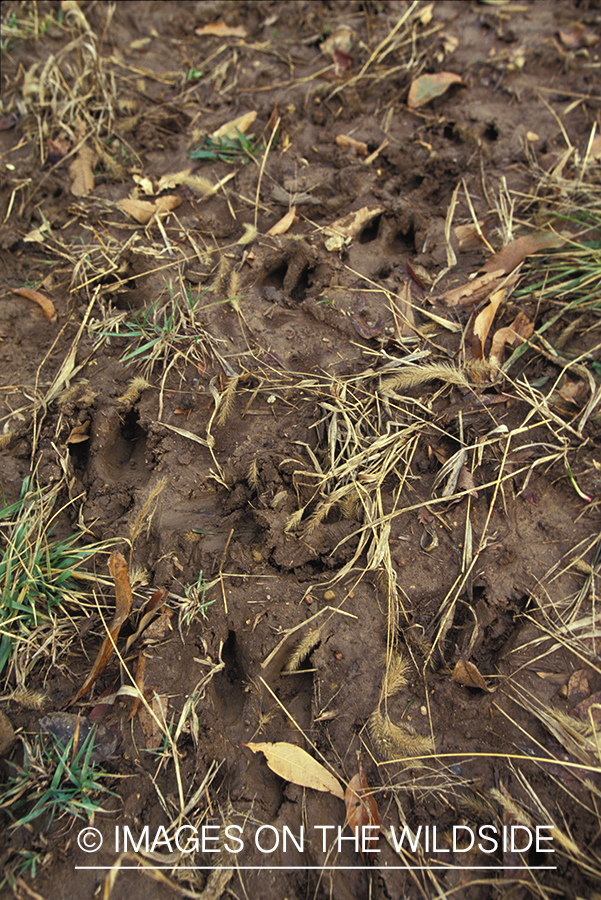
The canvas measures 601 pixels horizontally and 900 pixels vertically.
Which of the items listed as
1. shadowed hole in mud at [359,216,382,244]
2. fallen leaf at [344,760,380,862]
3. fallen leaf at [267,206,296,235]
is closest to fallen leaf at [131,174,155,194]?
fallen leaf at [267,206,296,235]

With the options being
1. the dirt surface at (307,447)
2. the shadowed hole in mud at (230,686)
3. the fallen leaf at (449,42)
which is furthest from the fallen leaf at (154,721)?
the fallen leaf at (449,42)

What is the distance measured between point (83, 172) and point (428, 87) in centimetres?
167

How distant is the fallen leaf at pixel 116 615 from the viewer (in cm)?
154

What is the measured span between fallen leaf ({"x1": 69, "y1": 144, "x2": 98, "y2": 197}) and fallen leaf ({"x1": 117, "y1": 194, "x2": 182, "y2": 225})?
22cm

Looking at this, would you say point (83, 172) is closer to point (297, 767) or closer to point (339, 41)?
point (339, 41)

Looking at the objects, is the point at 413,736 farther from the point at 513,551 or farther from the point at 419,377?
the point at 419,377

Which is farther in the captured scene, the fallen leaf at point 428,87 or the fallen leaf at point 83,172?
the fallen leaf at point 428,87

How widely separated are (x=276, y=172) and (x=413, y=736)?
227 centimetres

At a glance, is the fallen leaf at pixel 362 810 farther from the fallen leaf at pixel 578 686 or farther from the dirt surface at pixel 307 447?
the fallen leaf at pixel 578 686

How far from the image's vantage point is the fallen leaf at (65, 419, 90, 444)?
189 cm

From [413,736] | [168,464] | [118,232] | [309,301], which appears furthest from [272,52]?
[413,736]

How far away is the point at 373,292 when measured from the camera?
7.11 ft

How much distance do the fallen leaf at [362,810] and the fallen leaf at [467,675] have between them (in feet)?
1.24

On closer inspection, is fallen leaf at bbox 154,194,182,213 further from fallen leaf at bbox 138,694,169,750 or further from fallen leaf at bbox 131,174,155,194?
fallen leaf at bbox 138,694,169,750
